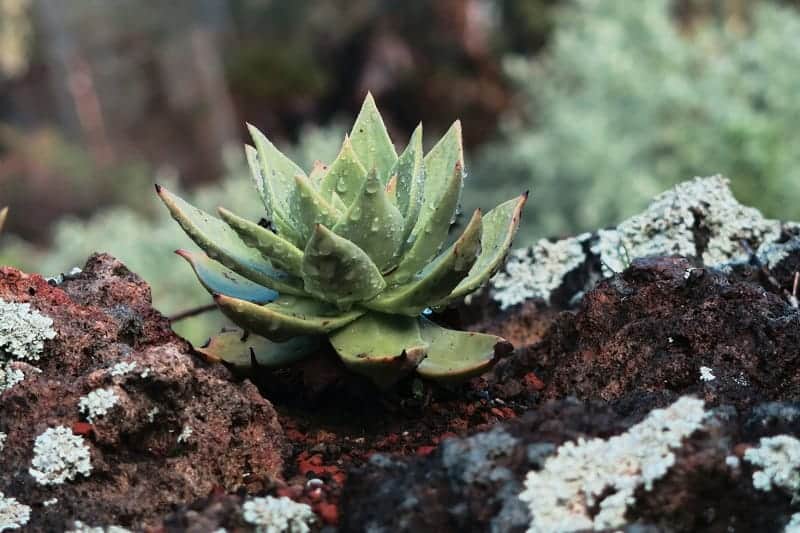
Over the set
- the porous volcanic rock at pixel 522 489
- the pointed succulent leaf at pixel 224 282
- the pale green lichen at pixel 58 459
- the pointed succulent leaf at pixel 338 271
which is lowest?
the porous volcanic rock at pixel 522 489

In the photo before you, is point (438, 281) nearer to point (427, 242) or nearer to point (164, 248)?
point (427, 242)

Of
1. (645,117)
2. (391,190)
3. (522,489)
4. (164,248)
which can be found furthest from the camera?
(645,117)

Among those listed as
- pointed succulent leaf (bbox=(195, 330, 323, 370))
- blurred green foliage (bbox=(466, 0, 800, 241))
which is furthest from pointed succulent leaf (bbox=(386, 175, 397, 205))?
blurred green foliage (bbox=(466, 0, 800, 241))

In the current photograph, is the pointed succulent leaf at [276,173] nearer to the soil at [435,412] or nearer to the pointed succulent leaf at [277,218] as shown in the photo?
the pointed succulent leaf at [277,218]

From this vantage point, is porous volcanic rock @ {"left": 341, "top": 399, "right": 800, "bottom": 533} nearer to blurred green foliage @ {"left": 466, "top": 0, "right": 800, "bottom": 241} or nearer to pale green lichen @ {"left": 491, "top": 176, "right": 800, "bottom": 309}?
pale green lichen @ {"left": 491, "top": 176, "right": 800, "bottom": 309}

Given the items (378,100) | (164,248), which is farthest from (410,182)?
(378,100)

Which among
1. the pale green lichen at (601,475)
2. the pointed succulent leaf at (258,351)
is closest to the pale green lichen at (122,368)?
the pointed succulent leaf at (258,351)
